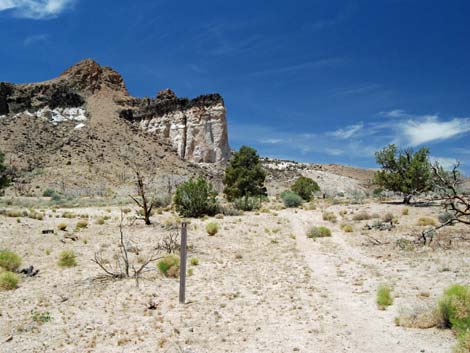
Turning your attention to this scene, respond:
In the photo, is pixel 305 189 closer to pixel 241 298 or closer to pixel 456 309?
pixel 241 298

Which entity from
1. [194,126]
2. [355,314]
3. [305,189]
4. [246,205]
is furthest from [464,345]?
[194,126]

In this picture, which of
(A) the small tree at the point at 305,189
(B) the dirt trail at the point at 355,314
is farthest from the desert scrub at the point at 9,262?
(A) the small tree at the point at 305,189

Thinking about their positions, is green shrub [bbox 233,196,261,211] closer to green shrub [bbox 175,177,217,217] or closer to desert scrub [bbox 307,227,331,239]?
green shrub [bbox 175,177,217,217]

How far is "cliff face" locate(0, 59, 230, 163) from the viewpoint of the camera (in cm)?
7194

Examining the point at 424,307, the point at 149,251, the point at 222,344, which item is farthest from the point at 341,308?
the point at 149,251

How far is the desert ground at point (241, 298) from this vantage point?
20.9 ft

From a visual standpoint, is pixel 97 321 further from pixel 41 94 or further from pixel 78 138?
pixel 41 94

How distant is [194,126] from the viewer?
7231 centimetres

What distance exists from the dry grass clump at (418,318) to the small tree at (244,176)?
28.1 meters

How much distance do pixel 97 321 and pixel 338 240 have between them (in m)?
12.6

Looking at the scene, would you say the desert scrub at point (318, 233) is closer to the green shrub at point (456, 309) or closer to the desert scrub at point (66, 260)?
the desert scrub at point (66, 260)

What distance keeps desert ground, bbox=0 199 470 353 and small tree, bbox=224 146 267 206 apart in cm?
1925

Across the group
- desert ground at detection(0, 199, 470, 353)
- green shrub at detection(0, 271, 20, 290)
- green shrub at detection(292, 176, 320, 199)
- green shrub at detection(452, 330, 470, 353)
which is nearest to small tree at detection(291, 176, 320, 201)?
Answer: green shrub at detection(292, 176, 320, 199)

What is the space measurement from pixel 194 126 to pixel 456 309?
6799 cm
